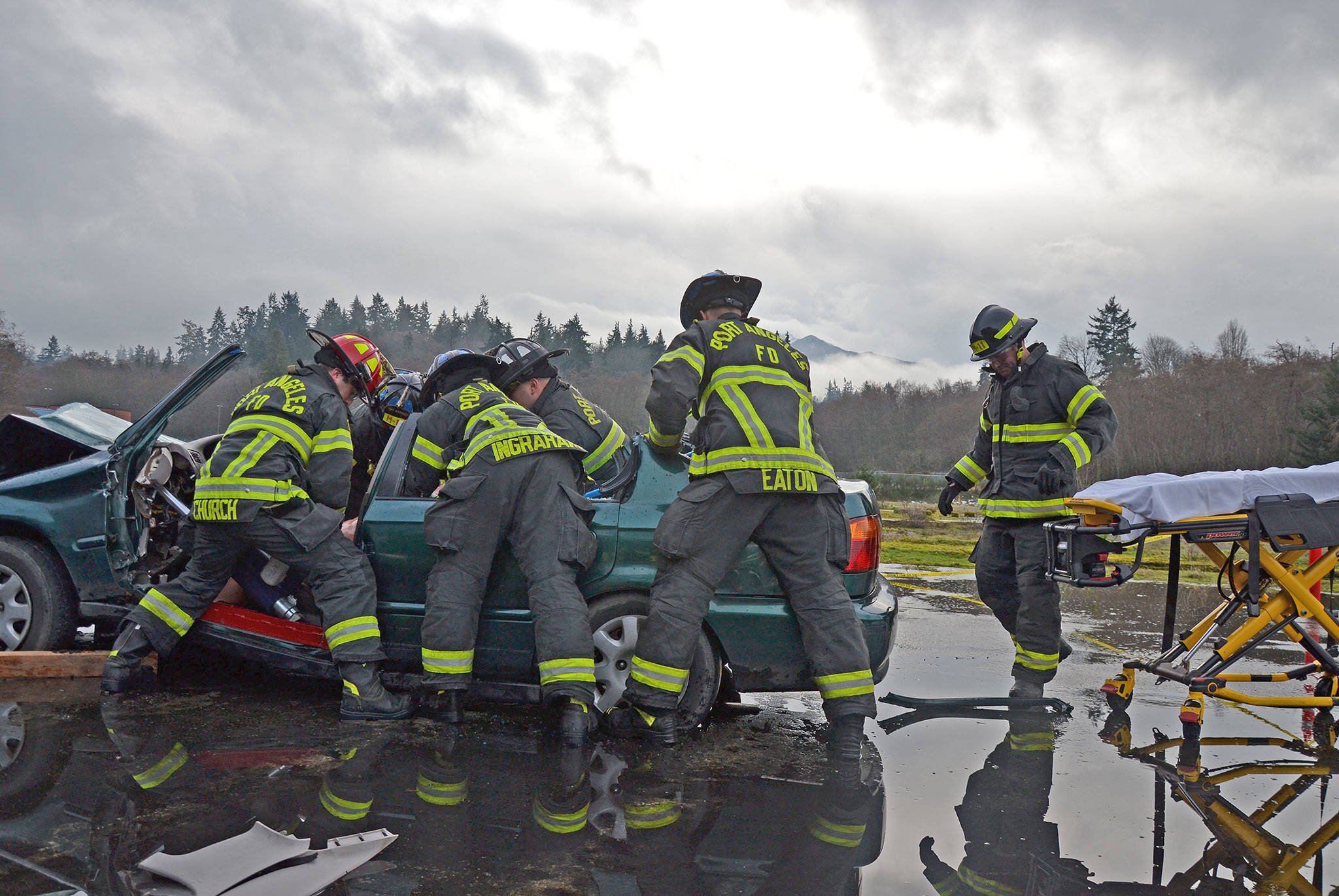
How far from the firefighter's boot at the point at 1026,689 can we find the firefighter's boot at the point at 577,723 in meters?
2.23

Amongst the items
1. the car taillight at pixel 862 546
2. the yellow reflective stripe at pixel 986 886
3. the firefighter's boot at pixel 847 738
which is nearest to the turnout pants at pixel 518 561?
the firefighter's boot at pixel 847 738

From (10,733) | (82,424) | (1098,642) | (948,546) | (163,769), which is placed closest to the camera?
(163,769)

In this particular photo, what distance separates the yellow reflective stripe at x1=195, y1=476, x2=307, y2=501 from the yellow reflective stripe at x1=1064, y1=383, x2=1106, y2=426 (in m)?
3.92

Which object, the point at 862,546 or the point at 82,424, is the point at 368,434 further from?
the point at 862,546

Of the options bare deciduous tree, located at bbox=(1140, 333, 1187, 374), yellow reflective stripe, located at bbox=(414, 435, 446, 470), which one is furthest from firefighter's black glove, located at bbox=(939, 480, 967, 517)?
bare deciduous tree, located at bbox=(1140, 333, 1187, 374)

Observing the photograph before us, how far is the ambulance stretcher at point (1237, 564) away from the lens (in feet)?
12.8

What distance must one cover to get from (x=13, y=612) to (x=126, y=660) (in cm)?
85

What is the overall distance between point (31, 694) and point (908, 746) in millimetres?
4020

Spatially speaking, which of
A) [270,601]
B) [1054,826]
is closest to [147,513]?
[270,601]

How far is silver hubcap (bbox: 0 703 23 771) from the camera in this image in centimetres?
333

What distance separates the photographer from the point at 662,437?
4.14 m

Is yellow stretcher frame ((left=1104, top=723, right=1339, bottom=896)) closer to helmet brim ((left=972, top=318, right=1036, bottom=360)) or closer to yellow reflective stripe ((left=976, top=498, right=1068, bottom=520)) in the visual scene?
yellow reflective stripe ((left=976, top=498, right=1068, bottom=520))

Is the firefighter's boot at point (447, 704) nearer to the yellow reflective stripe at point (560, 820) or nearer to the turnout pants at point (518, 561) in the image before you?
the turnout pants at point (518, 561)

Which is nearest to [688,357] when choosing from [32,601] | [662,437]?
[662,437]
